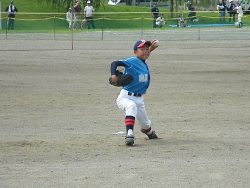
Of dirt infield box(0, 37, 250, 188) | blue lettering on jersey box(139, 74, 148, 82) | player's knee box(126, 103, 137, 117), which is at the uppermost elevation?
blue lettering on jersey box(139, 74, 148, 82)

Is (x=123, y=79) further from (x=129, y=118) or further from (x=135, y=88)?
(x=129, y=118)

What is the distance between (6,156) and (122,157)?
149 cm

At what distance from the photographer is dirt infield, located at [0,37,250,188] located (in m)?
7.82

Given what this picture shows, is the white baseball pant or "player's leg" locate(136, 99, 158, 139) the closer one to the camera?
the white baseball pant

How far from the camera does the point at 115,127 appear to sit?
1162 cm

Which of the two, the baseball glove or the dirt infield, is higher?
the baseball glove

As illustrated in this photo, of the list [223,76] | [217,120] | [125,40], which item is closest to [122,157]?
[217,120]

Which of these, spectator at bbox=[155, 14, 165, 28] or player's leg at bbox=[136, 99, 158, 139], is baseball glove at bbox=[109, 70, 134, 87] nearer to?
player's leg at bbox=[136, 99, 158, 139]

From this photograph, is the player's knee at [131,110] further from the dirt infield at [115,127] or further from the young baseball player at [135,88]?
the dirt infield at [115,127]

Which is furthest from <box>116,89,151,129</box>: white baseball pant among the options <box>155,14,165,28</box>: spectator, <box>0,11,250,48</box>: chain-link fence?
<box>155,14,165,28</box>: spectator

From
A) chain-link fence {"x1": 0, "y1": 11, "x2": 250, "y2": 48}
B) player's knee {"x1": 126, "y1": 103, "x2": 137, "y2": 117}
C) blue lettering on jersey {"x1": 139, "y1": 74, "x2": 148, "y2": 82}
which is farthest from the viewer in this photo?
chain-link fence {"x1": 0, "y1": 11, "x2": 250, "y2": 48}

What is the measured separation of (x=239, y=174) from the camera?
7855 mm

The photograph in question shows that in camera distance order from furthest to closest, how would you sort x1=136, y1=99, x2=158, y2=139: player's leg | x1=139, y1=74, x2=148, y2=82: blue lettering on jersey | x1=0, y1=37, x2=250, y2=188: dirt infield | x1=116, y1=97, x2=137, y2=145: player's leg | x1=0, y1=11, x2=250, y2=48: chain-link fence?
Answer: x1=0, y1=11, x2=250, y2=48: chain-link fence < x1=136, y1=99, x2=158, y2=139: player's leg < x1=139, y1=74, x2=148, y2=82: blue lettering on jersey < x1=116, y1=97, x2=137, y2=145: player's leg < x1=0, y1=37, x2=250, y2=188: dirt infield

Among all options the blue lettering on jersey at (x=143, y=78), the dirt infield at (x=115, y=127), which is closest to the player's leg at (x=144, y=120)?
the dirt infield at (x=115, y=127)
